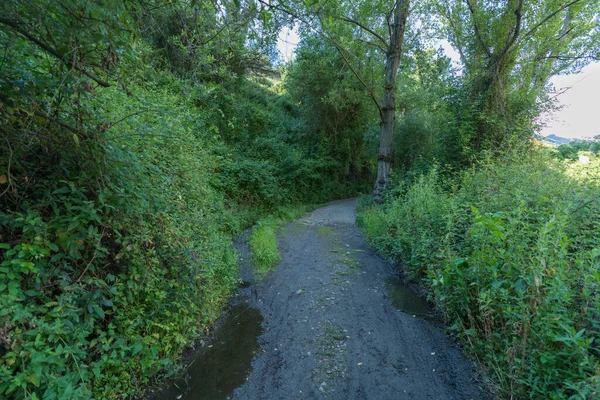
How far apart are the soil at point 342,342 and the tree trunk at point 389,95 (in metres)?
4.87

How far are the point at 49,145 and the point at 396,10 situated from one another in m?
10.4

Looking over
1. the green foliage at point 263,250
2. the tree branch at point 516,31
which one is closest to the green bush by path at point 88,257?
the green foliage at point 263,250

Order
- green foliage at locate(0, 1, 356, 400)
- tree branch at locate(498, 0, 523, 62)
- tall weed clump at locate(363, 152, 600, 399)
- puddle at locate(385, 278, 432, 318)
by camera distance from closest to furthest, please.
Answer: green foliage at locate(0, 1, 356, 400) → tall weed clump at locate(363, 152, 600, 399) → puddle at locate(385, 278, 432, 318) → tree branch at locate(498, 0, 523, 62)

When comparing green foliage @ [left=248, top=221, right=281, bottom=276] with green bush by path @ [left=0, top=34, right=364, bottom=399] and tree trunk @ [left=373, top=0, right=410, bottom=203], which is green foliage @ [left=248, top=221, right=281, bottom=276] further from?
tree trunk @ [left=373, top=0, right=410, bottom=203]

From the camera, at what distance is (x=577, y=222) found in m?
3.50

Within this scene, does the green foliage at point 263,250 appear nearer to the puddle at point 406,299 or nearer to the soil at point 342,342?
the soil at point 342,342

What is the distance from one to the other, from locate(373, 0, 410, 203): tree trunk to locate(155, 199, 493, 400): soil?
4868mm

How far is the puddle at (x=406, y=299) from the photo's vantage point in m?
4.87

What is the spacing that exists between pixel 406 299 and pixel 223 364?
3335 mm

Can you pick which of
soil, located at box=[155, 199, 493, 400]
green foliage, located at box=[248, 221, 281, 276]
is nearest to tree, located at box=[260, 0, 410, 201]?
green foliage, located at box=[248, 221, 281, 276]

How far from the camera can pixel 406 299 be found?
5.30m

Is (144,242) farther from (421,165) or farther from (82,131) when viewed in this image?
(421,165)

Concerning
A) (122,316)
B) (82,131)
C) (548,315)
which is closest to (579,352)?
(548,315)

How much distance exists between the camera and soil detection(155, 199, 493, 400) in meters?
3.28
